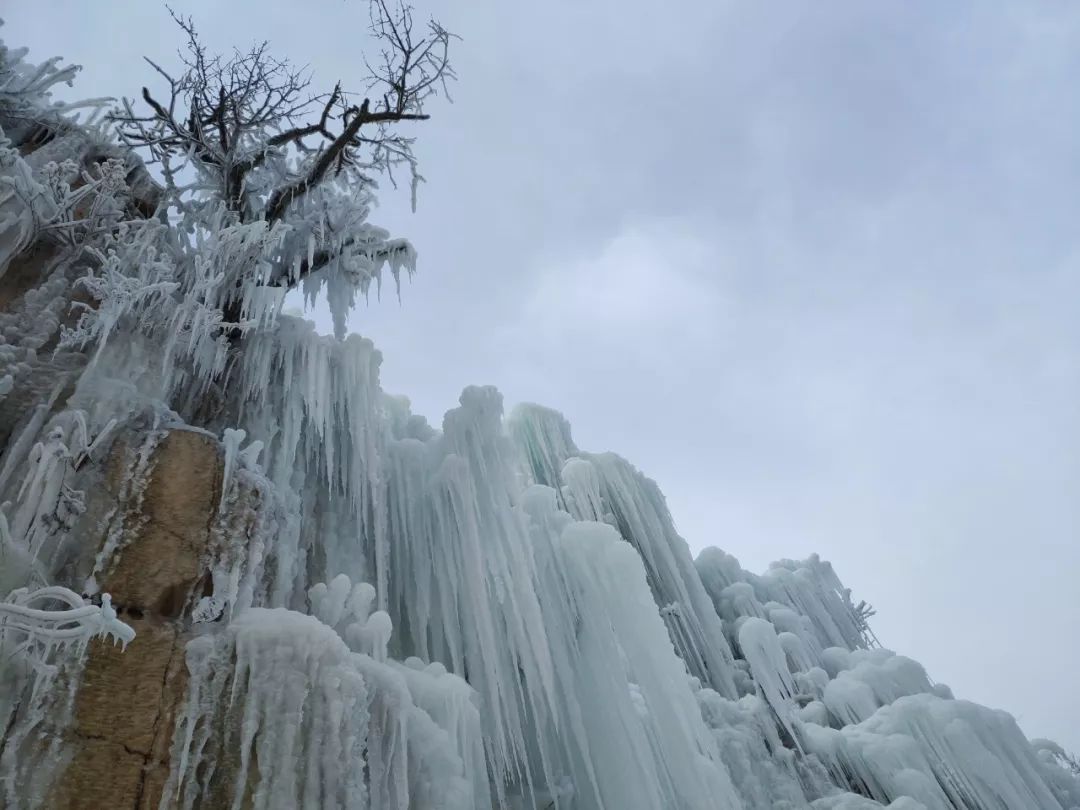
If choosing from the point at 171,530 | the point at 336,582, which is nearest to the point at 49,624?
the point at 171,530

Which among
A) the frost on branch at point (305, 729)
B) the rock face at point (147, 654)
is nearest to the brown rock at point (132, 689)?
the rock face at point (147, 654)

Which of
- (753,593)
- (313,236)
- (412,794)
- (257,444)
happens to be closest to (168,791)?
(412,794)

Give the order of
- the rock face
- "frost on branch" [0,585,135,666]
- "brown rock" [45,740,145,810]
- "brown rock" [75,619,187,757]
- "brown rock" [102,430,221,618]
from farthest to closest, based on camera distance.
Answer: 1. "brown rock" [102,430,221,618]
2. "brown rock" [75,619,187,757]
3. the rock face
4. "brown rock" [45,740,145,810]
5. "frost on branch" [0,585,135,666]

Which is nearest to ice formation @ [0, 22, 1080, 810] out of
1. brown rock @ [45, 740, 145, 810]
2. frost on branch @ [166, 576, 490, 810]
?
frost on branch @ [166, 576, 490, 810]

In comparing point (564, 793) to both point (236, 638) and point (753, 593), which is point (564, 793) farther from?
point (753, 593)

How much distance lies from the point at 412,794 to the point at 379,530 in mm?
2529

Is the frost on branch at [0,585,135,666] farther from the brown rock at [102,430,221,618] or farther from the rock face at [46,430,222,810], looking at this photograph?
the brown rock at [102,430,221,618]

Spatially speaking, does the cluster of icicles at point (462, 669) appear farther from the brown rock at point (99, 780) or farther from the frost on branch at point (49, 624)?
the frost on branch at point (49, 624)

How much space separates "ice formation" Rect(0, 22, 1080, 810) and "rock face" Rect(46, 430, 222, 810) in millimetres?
92

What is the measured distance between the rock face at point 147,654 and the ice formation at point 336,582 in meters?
0.09

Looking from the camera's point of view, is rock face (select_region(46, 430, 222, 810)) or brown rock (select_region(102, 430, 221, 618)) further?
brown rock (select_region(102, 430, 221, 618))

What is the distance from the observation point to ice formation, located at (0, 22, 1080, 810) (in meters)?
4.30

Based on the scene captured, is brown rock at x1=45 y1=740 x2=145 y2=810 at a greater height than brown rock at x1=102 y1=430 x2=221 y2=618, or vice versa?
brown rock at x1=102 y1=430 x2=221 y2=618

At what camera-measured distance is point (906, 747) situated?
26.0 ft
